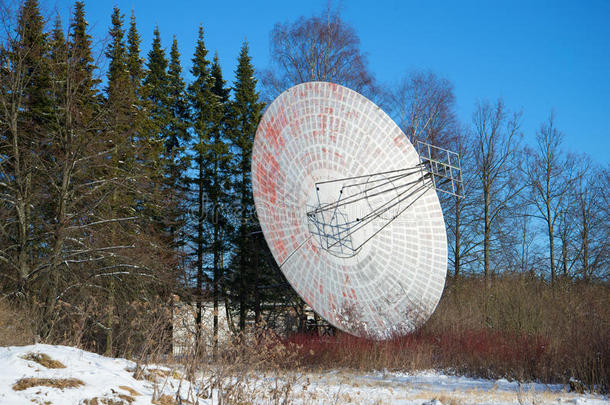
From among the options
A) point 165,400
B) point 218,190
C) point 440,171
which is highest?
point 218,190

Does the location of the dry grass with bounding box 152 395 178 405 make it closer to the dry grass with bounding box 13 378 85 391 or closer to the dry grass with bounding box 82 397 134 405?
the dry grass with bounding box 82 397 134 405

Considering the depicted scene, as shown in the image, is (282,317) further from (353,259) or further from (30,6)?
(30,6)

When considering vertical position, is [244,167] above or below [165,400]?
above

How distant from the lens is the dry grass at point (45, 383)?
5281 millimetres

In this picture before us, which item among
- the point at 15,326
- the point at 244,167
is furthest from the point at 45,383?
the point at 244,167

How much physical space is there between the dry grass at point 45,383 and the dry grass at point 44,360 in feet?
1.76

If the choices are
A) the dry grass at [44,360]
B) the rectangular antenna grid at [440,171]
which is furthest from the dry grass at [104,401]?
the rectangular antenna grid at [440,171]

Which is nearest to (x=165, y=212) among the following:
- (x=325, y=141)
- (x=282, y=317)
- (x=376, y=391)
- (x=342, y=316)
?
(x=282, y=317)

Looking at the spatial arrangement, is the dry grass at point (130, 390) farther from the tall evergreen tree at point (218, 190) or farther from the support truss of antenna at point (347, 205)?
the tall evergreen tree at point (218, 190)

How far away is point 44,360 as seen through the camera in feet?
20.1

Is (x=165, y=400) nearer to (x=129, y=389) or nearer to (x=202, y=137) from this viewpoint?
(x=129, y=389)

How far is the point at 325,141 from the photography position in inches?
635

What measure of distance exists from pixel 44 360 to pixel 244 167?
20904 mm

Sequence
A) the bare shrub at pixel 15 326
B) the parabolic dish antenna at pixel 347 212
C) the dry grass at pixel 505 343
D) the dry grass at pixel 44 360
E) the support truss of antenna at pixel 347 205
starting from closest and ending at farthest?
the dry grass at pixel 44 360 < the bare shrub at pixel 15 326 < the dry grass at pixel 505 343 < the parabolic dish antenna at pixel 347 212 < the support truss of antenna at pixel 347 205
